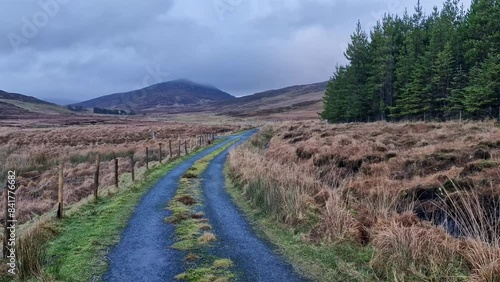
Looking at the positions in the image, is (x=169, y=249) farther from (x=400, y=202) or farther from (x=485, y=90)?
(x=485, y=90)

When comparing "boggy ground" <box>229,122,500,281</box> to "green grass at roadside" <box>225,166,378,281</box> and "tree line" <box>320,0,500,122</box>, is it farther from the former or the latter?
"tree line" <box>320,0,500,122</box>

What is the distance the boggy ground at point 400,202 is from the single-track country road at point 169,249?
1.05 meters

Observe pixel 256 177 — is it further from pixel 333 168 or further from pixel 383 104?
pixel 383 104

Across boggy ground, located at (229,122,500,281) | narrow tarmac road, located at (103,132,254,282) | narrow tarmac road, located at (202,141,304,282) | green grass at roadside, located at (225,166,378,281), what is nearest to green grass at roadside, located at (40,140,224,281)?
narrow tarmac road, located at (103,132,254,282)

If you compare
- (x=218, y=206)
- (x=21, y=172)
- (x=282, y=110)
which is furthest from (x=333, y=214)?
(x=282, y=110)

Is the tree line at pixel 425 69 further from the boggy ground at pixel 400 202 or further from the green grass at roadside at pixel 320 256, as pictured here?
the green grass at roadside at pixel 320 256

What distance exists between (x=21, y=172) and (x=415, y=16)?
51.2 m

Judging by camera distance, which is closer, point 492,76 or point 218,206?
point 218,206

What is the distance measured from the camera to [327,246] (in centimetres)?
844

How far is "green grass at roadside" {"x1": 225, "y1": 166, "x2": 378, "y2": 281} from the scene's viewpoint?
7.09 meters

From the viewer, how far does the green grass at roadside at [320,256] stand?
7.09 m

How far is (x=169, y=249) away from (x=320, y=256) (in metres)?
3.34

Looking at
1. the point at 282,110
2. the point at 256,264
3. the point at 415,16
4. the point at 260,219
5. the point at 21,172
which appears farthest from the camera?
the point at 282,110

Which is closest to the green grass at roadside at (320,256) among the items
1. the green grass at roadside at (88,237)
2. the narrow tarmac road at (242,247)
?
the narrow tarmac road at (242,247)
